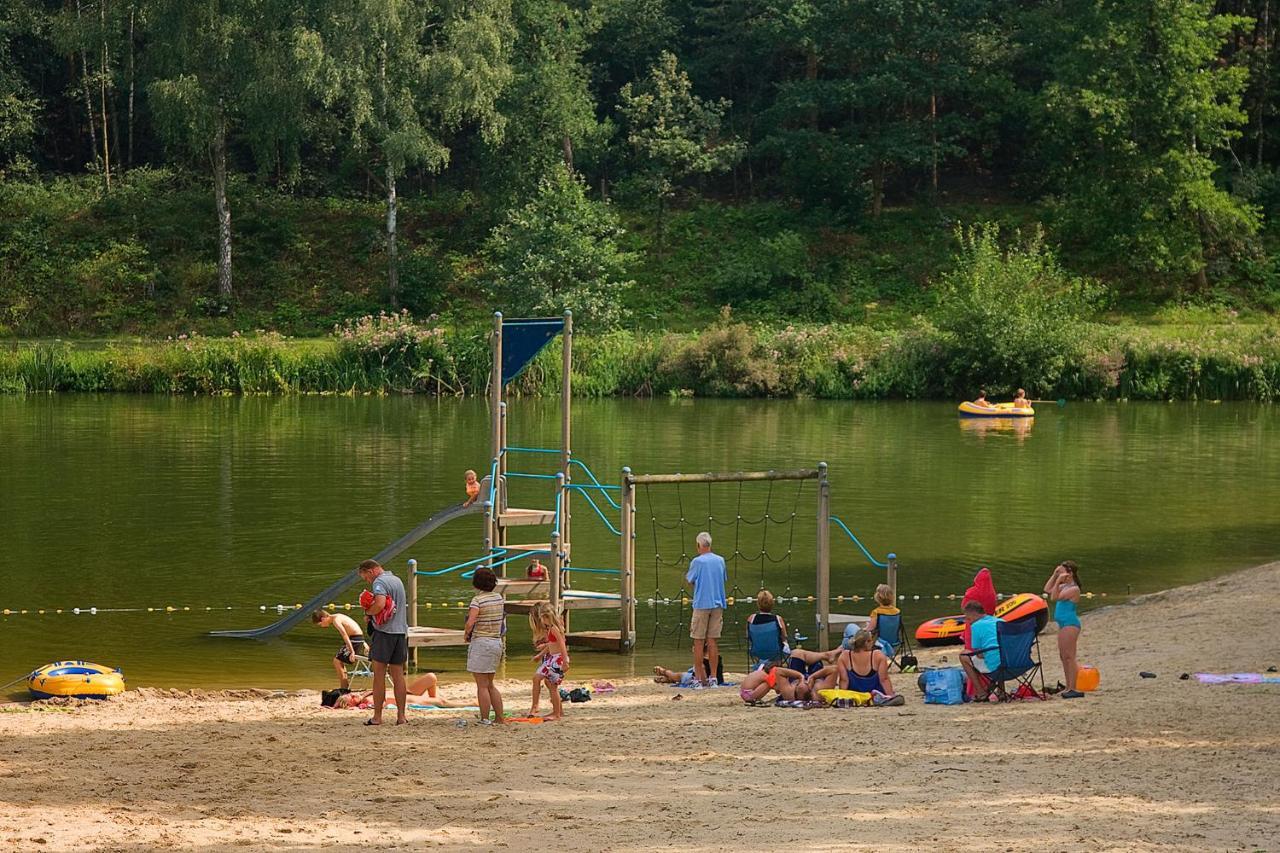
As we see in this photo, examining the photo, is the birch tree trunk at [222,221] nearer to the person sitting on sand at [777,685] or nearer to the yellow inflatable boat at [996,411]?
the yellow inflatable boat at [996,411]

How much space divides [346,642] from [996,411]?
116ft

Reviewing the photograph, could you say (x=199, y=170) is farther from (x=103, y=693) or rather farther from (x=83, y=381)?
(x=103, y=693)

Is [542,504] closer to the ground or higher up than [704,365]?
closer to the ground

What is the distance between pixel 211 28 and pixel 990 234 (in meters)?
30.3

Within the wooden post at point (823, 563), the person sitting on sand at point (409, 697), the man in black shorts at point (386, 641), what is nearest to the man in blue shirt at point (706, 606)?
the wooden post at point (823, 563)

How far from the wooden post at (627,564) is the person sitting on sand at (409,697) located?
3743 mm

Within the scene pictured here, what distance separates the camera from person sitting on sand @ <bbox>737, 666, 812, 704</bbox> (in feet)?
48.9

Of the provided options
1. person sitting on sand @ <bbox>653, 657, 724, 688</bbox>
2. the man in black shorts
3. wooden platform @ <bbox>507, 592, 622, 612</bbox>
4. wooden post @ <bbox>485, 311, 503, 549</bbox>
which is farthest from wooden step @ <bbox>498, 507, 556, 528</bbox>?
the man in black shorts

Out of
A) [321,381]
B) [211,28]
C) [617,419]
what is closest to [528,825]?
[617,419]

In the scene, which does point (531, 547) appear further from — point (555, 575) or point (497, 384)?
point (497, 384)

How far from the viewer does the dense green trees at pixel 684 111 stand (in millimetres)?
58906

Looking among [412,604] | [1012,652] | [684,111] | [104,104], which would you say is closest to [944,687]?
[1012,652]

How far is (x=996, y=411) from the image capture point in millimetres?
49219

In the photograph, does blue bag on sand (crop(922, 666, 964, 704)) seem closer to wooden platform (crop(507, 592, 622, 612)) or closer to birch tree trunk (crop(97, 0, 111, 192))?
wooden platform (crop(507, 592, 622, 612))
